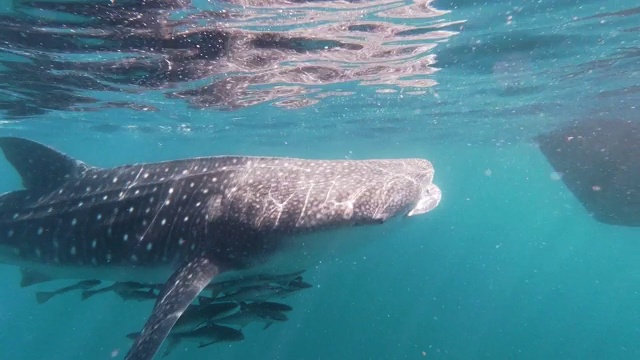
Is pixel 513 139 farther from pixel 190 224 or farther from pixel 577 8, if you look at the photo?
pixel 190 224

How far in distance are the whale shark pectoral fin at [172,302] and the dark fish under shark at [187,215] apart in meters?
0.01

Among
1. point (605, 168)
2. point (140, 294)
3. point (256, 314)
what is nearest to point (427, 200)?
point (256, 314)

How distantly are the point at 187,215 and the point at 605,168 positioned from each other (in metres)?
17.8

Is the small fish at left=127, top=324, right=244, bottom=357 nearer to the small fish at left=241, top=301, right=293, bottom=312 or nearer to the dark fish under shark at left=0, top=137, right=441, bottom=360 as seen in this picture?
the small fish at left=241, top=301, right=293, bottom=312

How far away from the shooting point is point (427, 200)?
5426 millimetres

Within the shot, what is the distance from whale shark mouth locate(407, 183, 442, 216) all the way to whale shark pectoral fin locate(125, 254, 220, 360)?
8.07ft

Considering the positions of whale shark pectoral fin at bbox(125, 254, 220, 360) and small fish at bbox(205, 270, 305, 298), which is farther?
small fish at bbox(205, 270, 305, 298)

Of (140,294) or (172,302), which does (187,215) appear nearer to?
(172,302)

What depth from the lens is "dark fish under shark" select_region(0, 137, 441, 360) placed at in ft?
16.3

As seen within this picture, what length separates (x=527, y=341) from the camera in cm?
4891

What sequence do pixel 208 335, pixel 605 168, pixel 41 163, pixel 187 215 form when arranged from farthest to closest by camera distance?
pixel 605 168 → pixel 41 163 → pixel 208 335 → pixel 187 215

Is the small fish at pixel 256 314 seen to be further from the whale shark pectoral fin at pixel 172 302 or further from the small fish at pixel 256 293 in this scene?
the whale shark pectoral fin at pixel 172 302

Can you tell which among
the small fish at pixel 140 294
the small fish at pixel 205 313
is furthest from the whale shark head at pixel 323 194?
the small fish at pixel 140 294

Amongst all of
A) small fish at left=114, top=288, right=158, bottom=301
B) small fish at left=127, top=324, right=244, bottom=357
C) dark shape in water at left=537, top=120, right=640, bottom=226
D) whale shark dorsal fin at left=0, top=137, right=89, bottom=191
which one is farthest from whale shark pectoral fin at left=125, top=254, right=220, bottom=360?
dark shape in water at left=537, top=120, right=640, bottom=226
